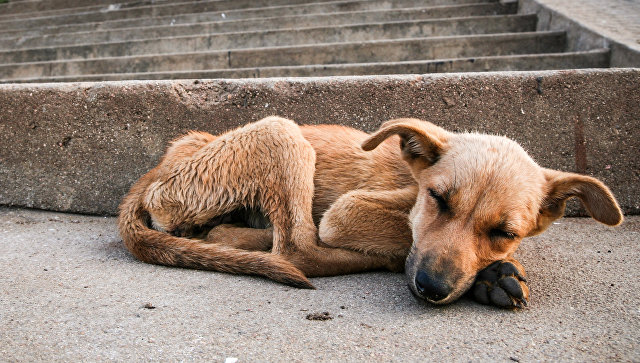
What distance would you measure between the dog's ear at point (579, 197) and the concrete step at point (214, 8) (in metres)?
7.50

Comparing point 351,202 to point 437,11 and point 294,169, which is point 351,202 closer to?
point 294,169

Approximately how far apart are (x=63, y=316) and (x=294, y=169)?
192cm

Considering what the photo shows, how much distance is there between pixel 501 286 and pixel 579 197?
88cm

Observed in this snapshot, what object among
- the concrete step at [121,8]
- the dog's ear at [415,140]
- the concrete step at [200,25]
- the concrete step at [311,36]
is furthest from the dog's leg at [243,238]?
the concrete step at [121,8]

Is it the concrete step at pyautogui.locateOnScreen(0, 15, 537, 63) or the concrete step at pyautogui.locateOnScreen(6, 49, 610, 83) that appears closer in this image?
the concrete step at pyautogui.locateOnScreen(6, 49, 610, 83)

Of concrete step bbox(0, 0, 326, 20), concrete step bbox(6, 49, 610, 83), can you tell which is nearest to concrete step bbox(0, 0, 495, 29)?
concrete step bbox(0, 0, 326, 20)

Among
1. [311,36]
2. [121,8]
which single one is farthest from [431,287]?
[121,8]

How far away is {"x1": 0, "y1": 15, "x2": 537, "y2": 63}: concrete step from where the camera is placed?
8.43 metres

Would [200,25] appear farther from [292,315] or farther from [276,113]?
[292,315]

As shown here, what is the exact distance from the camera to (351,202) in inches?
152

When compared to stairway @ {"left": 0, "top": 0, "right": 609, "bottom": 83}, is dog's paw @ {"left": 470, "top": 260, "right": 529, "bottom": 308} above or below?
below

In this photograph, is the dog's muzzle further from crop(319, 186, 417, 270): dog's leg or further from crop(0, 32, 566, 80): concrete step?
crop(0, 32, 566, 80): concrete step

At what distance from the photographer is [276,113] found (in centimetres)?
498

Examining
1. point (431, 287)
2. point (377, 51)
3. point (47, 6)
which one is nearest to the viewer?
point (431, 287)
